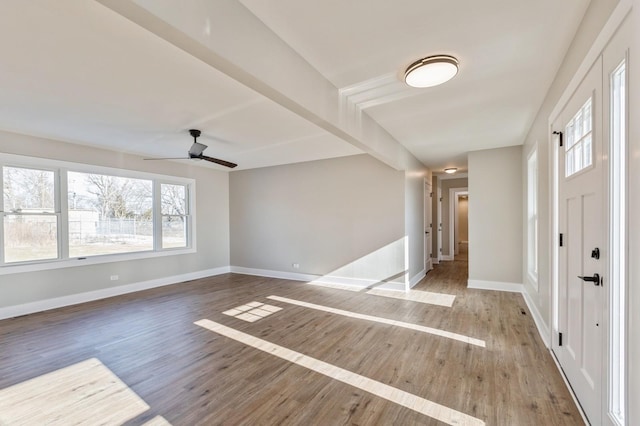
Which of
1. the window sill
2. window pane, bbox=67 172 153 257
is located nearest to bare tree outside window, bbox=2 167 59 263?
the window sill

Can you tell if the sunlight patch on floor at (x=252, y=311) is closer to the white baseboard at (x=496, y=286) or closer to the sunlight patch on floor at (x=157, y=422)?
the sunlight patch on floor at (x=157, y=422)

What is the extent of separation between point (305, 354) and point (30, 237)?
4608 millimetres

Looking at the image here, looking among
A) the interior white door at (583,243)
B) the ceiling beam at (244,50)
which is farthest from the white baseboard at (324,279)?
the ceiling beam at (244,50)

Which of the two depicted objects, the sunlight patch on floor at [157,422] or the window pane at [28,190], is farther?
the window pane at [28,190]

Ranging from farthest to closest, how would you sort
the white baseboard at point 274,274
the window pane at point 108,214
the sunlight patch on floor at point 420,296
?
1. the white baseboard at point 274,274
2. the window pane at point 108,214
3. the sunlight patch on floor at point 420,296

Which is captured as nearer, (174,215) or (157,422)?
(157,422)

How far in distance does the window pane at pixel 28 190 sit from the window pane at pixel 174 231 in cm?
187

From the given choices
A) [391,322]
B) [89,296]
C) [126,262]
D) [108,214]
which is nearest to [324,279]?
[391,322]

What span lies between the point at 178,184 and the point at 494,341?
637cm

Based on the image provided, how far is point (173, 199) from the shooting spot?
6.32 m

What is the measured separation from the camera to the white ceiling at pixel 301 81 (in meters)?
1.80

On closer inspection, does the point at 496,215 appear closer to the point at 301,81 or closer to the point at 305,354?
the point at 305,354

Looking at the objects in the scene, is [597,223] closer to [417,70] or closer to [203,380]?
[417,70]

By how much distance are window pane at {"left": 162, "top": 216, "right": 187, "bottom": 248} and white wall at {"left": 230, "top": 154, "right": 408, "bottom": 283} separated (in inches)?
49.3
